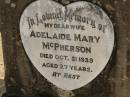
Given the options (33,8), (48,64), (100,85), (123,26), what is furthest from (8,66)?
(123,26)

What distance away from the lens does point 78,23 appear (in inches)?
56.7

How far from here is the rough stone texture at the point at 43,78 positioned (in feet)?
4.60

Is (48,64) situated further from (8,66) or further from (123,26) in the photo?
(123,26)

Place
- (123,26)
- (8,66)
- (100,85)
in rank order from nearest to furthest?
(123,26), (100,85), (8,66)

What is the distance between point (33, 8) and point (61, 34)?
147mm

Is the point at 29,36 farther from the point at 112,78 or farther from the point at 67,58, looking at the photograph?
the point at 112,78

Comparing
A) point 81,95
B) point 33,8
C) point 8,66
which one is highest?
point 33,8

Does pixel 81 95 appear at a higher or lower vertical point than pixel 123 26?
lower

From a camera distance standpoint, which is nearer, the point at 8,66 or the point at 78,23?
the point at 78,23

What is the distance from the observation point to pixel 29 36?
1.54 metres

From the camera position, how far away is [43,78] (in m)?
1.58

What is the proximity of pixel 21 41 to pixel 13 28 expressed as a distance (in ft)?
0.20

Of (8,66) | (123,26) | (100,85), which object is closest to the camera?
(123,26)

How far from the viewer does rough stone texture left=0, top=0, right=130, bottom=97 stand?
1.40m
